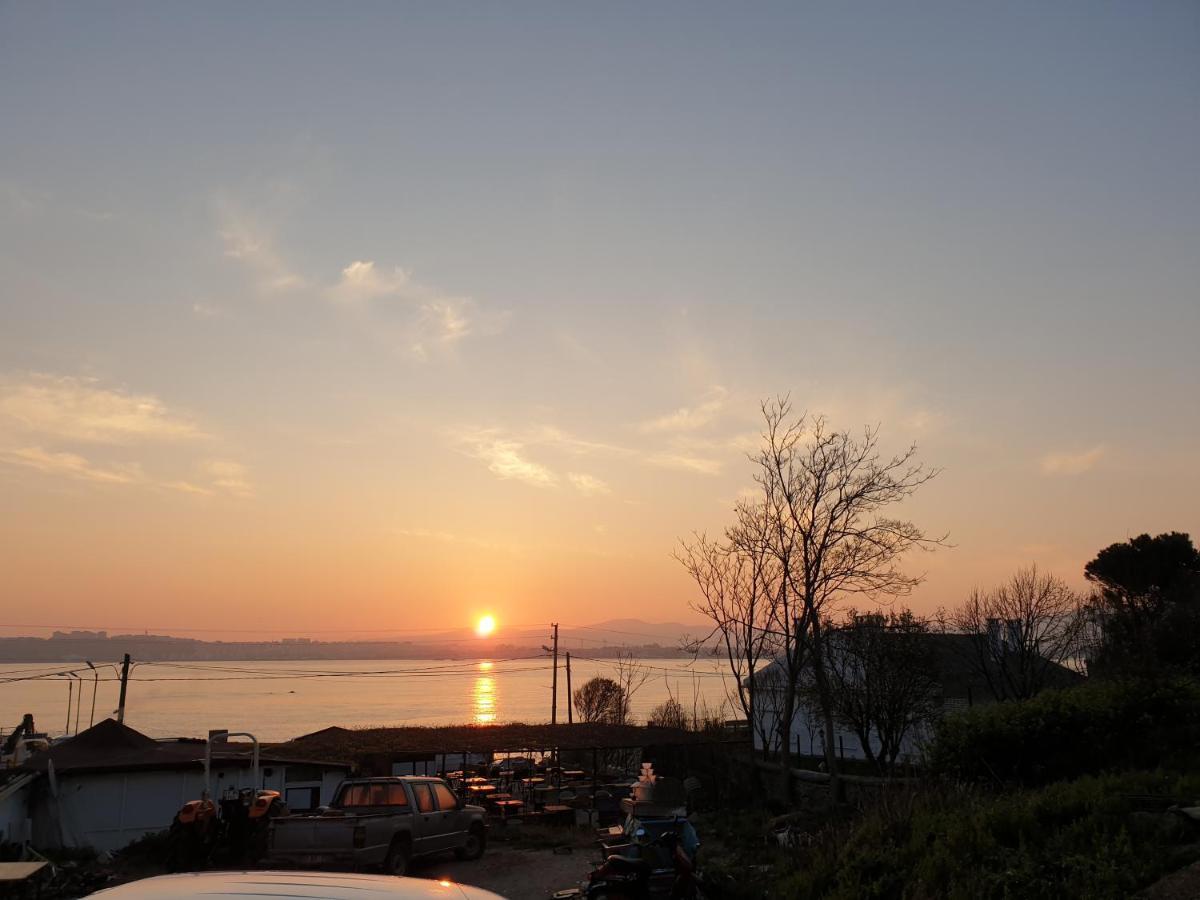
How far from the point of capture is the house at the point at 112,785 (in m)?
22.4

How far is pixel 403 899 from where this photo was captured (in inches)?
114

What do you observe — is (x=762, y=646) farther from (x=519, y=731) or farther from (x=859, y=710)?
(x=519, y=731)

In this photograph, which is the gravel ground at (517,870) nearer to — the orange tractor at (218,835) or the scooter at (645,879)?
the orange tractor at (218,835)

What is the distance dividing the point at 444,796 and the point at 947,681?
1307 inches

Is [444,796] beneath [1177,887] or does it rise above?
beneath

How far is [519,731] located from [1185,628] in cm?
2481

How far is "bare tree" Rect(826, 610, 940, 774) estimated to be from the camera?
33.1 metres

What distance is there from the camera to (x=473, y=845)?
70.2 ft

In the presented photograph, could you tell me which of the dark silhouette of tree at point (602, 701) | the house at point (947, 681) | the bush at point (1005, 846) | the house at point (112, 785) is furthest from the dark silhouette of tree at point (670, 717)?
the bush at point (1005, 846)

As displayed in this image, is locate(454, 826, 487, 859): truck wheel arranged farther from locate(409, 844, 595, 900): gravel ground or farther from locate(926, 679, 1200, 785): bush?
locate(926, 679, 1200, 785): bush

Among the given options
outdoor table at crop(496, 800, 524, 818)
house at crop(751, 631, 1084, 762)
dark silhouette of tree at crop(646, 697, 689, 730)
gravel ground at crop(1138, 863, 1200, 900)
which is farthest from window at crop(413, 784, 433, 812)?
dark silhouette of tree at crop(646, 697, 689, 730)

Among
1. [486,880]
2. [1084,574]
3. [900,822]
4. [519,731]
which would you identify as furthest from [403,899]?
[1084,574]

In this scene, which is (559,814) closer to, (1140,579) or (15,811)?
(15,811)

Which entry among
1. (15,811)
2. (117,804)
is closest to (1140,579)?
(117,804)
